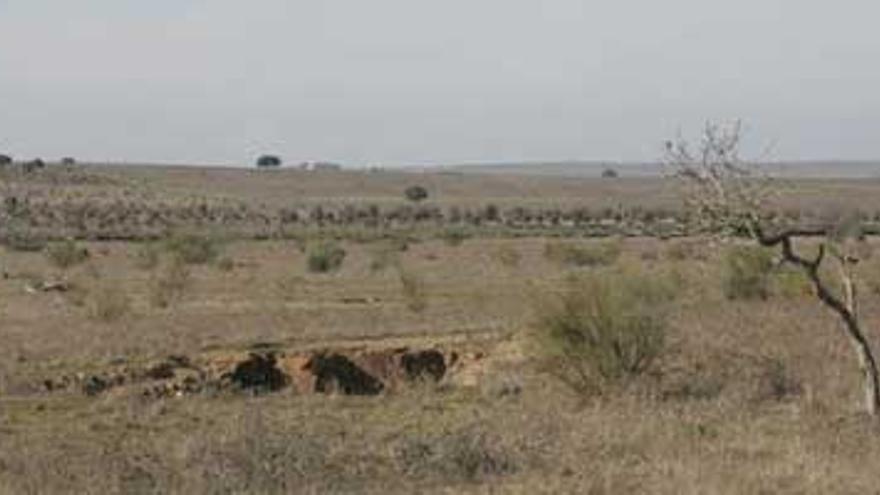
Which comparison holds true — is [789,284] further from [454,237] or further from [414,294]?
[454,237]

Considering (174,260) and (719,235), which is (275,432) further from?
(174,260)

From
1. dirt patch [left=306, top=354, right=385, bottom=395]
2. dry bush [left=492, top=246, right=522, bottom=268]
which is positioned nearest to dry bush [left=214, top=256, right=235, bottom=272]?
dry bush [left=492, top=246, right=522, bottom=268]

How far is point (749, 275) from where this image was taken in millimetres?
38062

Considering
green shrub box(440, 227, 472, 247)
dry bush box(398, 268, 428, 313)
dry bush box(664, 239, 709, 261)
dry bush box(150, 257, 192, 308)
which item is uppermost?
dry bush box(398, 268, 428, 313)

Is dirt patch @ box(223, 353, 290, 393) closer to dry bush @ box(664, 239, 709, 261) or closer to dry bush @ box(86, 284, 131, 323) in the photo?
dry bush @ box(86, 284, 131, 323)

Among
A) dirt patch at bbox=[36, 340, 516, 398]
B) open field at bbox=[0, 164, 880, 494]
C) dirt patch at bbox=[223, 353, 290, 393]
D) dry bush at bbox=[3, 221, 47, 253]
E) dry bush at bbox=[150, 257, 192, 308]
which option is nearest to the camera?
open field at bbox=[0, 164, 880, 494]

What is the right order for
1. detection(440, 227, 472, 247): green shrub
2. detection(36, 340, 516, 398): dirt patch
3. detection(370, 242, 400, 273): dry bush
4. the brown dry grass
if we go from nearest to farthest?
1. the brown dry grass
2. detection(36, 340, 516, 398): dirt patch
3. detection(370, 242, 400, 273): dry bush
4. detection(440, 227, 472, 247): green shrub

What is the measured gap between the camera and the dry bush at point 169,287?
132 ft

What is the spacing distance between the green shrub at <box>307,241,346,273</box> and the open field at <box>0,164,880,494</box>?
4868mm

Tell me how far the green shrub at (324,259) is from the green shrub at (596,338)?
111 ft

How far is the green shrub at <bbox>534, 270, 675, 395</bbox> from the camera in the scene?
22.8 metres

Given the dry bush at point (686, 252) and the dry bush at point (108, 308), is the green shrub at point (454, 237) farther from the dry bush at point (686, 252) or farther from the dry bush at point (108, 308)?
the dry bush at point (108, 308)

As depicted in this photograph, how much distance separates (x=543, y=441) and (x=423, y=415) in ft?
11.2

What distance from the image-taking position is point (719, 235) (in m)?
19.6
